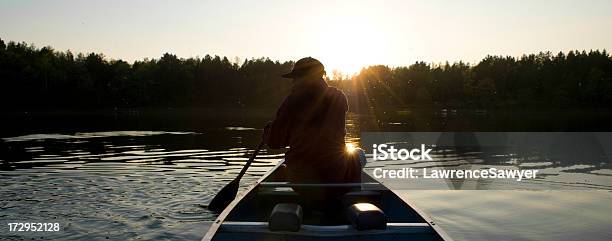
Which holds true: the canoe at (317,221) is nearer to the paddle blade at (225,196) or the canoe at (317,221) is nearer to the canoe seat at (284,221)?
the canoe seat at (284,221)

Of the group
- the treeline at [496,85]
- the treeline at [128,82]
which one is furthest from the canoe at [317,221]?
the treeline at [496,85]

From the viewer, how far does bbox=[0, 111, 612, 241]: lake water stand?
32.0ft

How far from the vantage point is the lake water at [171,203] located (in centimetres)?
974

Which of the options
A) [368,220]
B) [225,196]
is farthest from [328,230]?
[225,196]

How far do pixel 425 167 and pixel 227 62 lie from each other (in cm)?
12701

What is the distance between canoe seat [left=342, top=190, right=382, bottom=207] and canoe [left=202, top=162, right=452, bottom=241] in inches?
0.6

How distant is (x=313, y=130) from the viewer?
21.4ft

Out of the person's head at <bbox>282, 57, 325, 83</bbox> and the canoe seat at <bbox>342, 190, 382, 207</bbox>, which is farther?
the canoe seat at <bbox>342, 190, 382, 207</bbox>

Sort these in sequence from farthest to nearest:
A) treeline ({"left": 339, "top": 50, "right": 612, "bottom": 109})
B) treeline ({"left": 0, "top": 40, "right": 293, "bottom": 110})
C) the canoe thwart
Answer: treeline ({"left": 339, "top": 50, "right": 612, "bottom": 109})
treeline ({"left": 0, "top": 40, "right": 293, "bottom": 110})
the canoe thwart

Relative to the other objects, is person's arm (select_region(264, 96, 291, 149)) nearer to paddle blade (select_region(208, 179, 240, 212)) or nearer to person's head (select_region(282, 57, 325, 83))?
person's head (select_region(282, 57, 325, 83))

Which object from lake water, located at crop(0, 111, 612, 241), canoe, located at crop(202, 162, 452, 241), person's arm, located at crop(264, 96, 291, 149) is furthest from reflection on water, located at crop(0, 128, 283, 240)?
person's arm, located at crop(264, 96, 291, 149)

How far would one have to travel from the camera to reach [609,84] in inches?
5079

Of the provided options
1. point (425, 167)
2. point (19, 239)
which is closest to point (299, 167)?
point (19, 239)

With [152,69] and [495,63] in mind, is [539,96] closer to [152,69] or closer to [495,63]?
[495,63]
